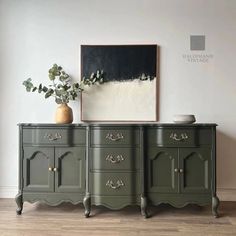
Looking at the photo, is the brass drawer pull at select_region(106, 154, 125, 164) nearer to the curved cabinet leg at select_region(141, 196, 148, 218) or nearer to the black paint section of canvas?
the curved cabinet leg at select_region(141, 196, 148, 218)

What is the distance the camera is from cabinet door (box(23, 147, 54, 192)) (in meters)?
2.82

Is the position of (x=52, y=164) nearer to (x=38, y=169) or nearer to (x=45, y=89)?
(x=38, y=169)

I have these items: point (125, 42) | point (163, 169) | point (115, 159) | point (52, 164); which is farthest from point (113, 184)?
point (125, 42)

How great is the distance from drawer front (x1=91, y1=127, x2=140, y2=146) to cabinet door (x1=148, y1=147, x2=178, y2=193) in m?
0.19

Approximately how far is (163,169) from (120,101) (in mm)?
895

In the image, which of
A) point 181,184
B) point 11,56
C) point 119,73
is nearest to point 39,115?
point 11,56

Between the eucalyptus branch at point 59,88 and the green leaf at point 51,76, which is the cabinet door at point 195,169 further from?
the green leaf at point 51,76

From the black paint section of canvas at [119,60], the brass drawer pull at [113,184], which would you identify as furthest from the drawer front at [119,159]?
the black paint section of canvas at [119,60]

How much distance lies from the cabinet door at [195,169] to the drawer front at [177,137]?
64 millimetres

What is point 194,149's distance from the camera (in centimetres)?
274

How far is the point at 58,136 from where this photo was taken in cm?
281

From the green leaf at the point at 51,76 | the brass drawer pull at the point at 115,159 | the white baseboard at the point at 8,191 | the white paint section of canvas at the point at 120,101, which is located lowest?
the white baseboard at the point at 8,191

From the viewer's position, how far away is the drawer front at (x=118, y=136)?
2736 mm

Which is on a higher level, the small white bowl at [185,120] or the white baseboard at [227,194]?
the small white bowl at [185,120]
